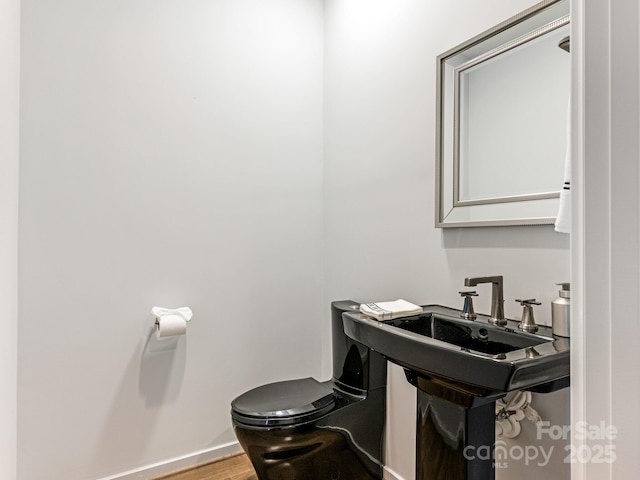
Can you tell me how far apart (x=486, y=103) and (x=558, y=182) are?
0.40 metres

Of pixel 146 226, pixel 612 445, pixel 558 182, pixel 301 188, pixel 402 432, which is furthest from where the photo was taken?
pixel 301 188

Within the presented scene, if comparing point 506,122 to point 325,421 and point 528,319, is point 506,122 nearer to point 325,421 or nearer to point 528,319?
point 528,319

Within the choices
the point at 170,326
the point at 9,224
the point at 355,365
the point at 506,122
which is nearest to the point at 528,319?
the point at 506,122

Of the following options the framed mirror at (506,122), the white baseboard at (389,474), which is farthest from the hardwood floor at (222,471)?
the framed mirror at (506,122)

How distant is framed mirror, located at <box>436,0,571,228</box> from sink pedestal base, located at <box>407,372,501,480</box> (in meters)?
0.58

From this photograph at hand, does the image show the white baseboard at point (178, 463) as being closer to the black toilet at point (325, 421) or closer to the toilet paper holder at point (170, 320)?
the black toilet at point (325, 421)

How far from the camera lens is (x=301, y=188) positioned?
2.14 m

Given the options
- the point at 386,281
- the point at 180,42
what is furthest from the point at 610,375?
the point at 180,42

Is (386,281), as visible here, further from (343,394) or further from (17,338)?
(17,338)

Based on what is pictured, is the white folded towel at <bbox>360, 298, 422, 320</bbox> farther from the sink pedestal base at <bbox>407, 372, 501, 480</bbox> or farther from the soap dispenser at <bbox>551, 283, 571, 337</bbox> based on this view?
the soap dispenser at <bbox>551, 283, 571, 337</bbox>

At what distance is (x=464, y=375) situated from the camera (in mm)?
859

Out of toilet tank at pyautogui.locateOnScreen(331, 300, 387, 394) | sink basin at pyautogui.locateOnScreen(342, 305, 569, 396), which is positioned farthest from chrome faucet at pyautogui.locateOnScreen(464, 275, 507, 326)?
toilet tank at pyautogui.locateOnScreen(331, 300, 387, 394)

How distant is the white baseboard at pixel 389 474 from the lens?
166cm

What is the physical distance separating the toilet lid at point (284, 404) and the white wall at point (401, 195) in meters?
0.34
